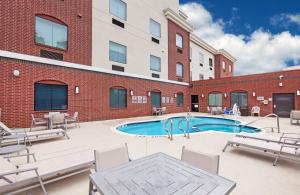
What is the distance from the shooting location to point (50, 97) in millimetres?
8961

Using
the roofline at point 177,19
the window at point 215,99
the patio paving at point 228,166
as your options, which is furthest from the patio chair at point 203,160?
the roofline at point 177,19

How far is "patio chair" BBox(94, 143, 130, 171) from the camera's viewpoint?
243cm

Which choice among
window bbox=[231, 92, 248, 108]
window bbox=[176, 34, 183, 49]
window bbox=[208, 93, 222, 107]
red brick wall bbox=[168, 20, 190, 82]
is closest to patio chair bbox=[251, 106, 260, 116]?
window bbox=[231, 92, 248, 108]

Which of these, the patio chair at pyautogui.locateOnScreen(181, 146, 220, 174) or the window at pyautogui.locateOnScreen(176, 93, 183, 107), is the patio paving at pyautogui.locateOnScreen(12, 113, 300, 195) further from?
the window at pyautogui.locateOnScreen(176, 93, 183, 107)

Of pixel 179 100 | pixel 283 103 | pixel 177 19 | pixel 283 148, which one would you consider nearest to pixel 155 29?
pixel 177 19

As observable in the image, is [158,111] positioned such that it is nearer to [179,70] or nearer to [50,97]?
[179,70]

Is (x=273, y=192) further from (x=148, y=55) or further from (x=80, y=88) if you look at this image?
(x=148, y=55)

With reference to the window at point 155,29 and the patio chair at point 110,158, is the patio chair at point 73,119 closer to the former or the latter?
the patio chair at point 110,158

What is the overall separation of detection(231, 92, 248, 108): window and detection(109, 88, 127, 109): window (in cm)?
1136

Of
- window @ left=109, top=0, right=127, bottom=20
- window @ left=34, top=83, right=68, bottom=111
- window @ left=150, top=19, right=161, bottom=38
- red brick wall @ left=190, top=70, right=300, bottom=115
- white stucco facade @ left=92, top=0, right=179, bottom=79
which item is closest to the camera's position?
window @ left=34, top=83, right=68, bottom=111

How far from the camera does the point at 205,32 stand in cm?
2658

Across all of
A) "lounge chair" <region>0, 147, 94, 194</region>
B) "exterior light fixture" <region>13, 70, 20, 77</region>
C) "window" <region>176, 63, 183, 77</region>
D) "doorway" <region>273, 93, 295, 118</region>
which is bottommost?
"lounge chair" <region>0, 147, 94, 194</region>

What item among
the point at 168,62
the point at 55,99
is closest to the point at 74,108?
the point at 55,99

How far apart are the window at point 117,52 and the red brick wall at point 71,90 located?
193 cm
